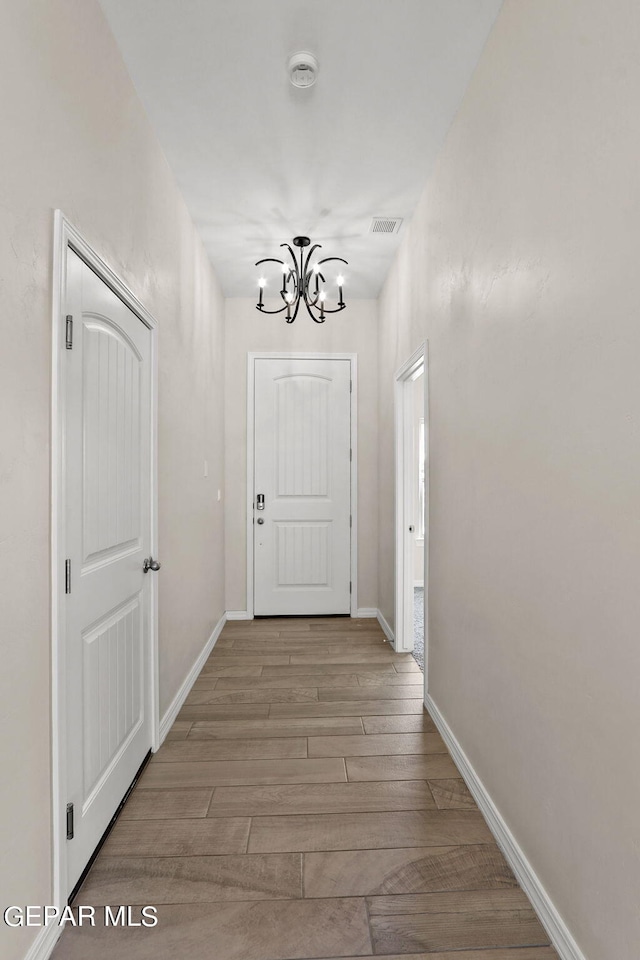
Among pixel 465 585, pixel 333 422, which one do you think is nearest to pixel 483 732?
pixel 465 585

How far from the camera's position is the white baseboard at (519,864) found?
1.37m

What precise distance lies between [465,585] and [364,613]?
249cm

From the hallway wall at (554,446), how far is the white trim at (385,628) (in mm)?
1519

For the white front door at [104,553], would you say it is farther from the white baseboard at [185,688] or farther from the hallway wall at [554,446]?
the hallway wall at [554,446]

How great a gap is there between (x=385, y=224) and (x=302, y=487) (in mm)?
2162

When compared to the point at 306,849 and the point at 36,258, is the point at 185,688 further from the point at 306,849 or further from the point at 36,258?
the point at 36,258

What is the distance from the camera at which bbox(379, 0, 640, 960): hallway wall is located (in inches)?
45.9

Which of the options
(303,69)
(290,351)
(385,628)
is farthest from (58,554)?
(290,351)

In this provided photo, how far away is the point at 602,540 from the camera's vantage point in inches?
48.8

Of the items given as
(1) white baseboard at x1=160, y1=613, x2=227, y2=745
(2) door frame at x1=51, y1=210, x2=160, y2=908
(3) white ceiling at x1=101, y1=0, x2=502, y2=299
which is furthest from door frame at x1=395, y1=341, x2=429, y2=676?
(2) door frame at x1=51, y1=210, x2=160, y2=908

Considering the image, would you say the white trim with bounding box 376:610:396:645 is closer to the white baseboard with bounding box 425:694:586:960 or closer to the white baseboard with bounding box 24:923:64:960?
the white baseboard with bounding box 425:694:586:960

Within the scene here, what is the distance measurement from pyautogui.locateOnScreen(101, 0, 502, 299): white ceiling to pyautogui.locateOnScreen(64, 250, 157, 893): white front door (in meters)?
0.97

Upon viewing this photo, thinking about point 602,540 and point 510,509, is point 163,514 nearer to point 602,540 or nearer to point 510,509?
point 510,509

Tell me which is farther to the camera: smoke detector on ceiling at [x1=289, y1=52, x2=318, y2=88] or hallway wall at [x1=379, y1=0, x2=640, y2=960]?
smoke detector on ceiling at [x1=289, y1=52, x2=318, y2=88]
